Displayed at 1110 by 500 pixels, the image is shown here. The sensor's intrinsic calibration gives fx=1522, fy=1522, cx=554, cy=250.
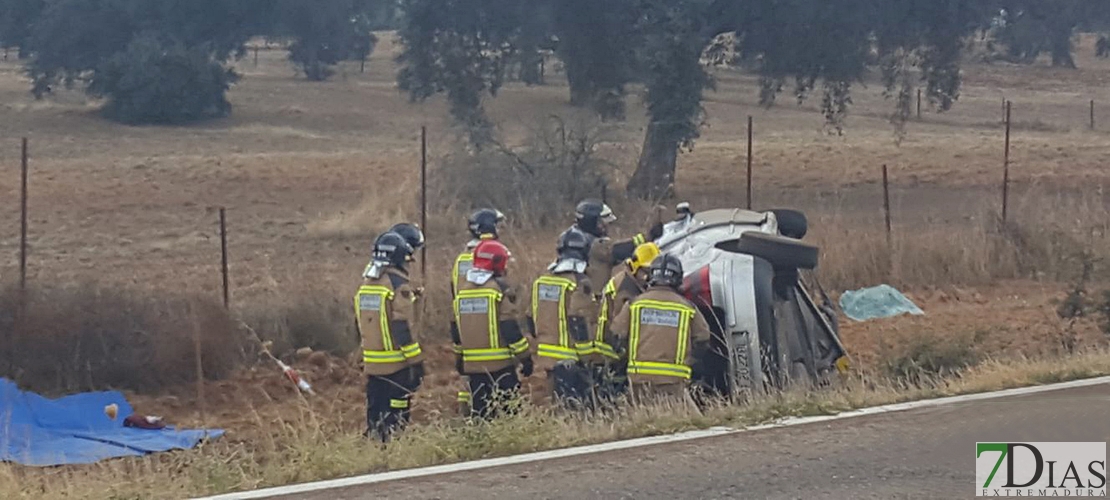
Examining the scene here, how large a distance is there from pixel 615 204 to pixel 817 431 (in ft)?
43.4

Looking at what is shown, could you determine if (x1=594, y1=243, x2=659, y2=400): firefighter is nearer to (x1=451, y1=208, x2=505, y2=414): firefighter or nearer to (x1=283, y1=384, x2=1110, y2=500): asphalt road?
(x1=451, y1=208, x2=505, y2=414): firefighter

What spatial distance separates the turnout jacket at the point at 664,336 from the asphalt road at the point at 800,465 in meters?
1.29

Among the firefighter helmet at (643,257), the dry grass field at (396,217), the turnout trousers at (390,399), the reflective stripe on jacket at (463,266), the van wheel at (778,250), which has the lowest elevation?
the dry grass field at (396,217)

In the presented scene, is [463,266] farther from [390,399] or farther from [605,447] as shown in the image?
[605,447]

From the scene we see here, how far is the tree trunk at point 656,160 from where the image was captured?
24.8m

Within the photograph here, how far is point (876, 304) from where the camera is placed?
47.7ft

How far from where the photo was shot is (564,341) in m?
9.86

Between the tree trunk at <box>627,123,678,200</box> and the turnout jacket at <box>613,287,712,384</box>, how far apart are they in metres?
15.3

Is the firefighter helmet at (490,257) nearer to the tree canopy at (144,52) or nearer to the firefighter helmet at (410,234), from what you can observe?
the firefighter helmet at (410,234)

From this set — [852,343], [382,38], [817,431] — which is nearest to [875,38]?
[852,343]

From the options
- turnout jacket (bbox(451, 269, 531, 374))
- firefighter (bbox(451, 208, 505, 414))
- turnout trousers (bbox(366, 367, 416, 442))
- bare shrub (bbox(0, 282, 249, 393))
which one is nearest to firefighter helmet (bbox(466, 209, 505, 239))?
firefighter (bbox(451, 208, 505, 414))

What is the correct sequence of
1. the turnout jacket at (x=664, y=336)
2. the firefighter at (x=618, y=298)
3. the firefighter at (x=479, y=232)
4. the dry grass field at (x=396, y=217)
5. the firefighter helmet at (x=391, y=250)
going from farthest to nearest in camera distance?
the dry grass field at (x=396, y=217) < the firefighter at (x=479, y=232) < the firefighter helmet at (x=391, y=250) < the firefighter at (x=618, y=298) < the turnout jacket at (x=664, y=336)

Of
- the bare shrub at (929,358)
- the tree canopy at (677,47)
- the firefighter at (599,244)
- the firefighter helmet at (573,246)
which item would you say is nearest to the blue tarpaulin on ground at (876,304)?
the bare shrub at (929,358)

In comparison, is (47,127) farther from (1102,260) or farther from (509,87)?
(1102,260)
